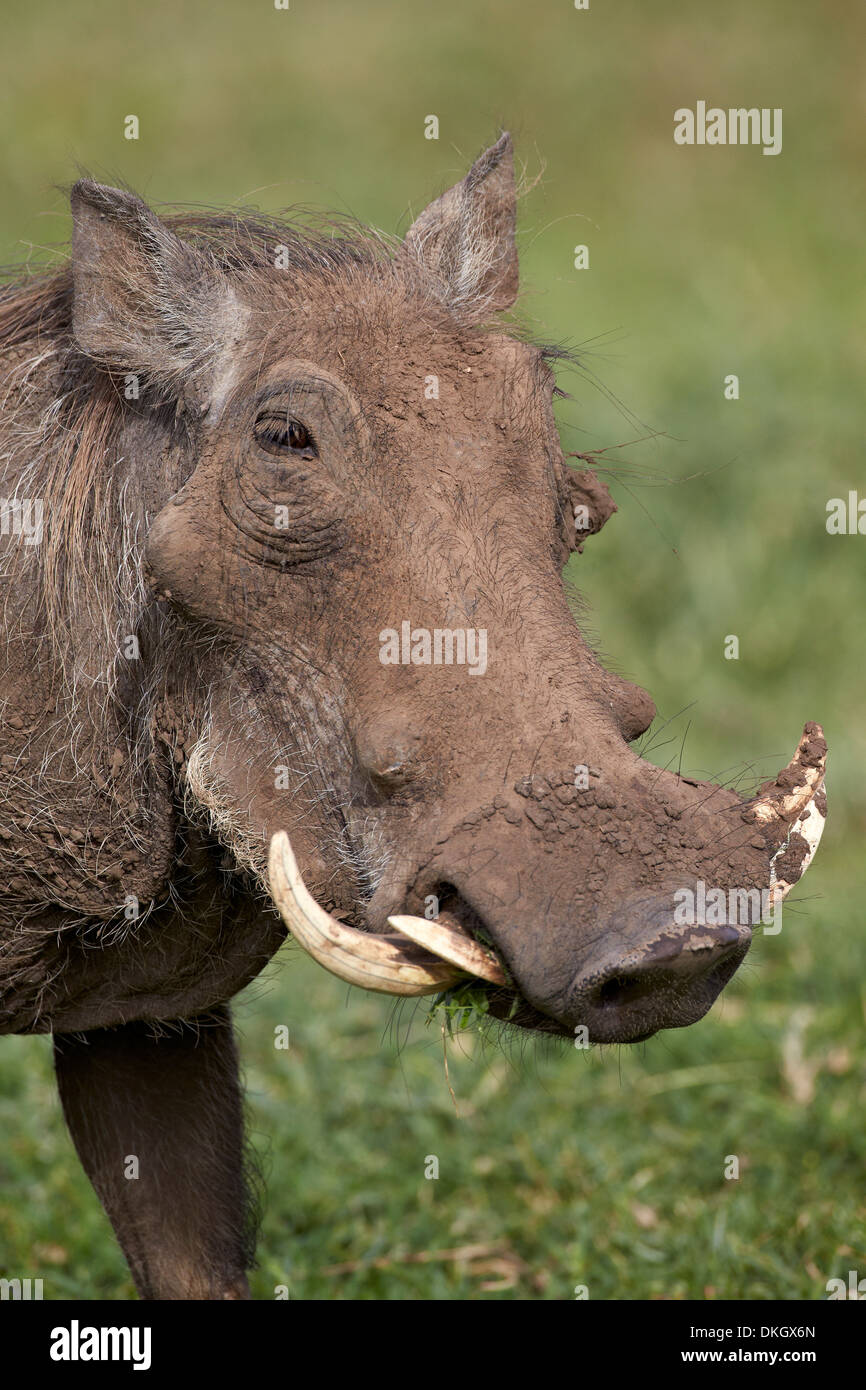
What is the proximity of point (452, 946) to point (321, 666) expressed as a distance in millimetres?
505

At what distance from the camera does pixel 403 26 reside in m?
14.8

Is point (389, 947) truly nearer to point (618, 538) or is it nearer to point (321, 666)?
point (321, 666)

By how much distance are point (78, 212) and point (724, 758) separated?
187 inches

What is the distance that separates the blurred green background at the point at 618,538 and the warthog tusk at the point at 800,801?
A: 1.18 ft

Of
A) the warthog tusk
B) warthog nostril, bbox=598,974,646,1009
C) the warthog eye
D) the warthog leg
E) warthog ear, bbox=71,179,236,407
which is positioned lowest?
the warthog leg

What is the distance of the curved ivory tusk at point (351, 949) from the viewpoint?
2164mm

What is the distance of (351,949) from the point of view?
217cm

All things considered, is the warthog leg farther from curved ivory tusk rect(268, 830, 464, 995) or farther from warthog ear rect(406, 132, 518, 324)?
warthog ear rect(406, 132, 518, 324)

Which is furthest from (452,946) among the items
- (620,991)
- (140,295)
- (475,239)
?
(475,239)

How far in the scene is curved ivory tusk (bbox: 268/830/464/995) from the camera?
2.16 meters

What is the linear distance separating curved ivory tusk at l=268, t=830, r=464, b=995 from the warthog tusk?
0.51 metres

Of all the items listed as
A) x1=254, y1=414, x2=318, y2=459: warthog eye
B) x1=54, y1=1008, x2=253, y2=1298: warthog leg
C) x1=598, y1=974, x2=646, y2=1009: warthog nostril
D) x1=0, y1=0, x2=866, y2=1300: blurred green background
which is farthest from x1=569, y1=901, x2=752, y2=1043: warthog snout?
x1=54, y1=1008, x2=253, y2=1298: warthog leg
